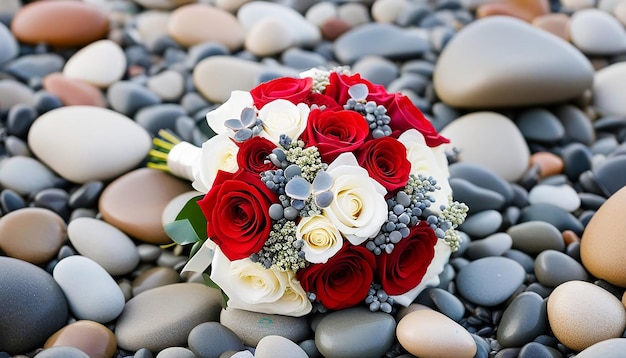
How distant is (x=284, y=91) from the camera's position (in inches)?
53.8

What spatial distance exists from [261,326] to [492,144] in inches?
38.2

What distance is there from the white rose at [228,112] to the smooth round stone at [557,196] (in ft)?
2.97

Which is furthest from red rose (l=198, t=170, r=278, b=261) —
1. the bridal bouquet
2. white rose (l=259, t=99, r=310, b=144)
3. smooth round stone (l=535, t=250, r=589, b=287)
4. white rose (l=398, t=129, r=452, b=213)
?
smooth round stone (l=535, t=250, r=589, b=287)

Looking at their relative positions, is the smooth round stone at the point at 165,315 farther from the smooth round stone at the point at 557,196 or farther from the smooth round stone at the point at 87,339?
the smooth round stone at the point at 557,196

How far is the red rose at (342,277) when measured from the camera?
4.09ft

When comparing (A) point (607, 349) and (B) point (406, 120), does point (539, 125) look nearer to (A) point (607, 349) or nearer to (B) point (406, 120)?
(B) point (406, 120)

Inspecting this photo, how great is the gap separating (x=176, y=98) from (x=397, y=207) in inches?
47.3

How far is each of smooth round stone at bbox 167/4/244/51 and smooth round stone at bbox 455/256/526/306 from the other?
1430mm

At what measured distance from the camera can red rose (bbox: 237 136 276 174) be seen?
1.24m

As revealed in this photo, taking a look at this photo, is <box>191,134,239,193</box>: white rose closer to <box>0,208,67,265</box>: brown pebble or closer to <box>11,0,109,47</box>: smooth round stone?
<box>0,208,67,265</box>: brown pebble

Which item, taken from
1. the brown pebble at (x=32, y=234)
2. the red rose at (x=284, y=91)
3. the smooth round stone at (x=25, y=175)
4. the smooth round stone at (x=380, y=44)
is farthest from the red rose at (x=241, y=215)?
the smooth round stone at (x=380, y=44)

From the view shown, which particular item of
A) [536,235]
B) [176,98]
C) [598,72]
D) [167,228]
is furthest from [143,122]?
[598,72]

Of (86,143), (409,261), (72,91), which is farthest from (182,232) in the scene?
(72,91)

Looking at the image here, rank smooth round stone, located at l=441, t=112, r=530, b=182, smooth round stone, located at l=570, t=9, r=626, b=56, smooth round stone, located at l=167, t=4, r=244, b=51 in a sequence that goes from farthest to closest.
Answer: smooth round stone, located at l=167, t=4, r=244, b=51, smooth round stone, located at l=570, t=9, r=626, b=56, smooth round stone, located at l=441, t=112, r=530, b=182
